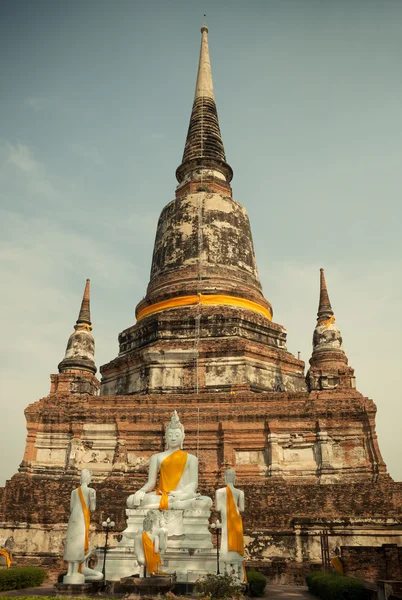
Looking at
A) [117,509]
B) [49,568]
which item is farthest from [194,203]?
[49,568]

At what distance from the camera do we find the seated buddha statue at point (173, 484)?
11094 mm

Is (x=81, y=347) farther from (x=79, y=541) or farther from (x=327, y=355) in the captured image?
(x=79, y=541)

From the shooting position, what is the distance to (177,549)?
10273 mm

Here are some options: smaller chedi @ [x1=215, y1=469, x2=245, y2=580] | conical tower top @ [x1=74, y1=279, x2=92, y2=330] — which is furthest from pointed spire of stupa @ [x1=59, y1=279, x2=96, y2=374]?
smaller chedi @ [x1=215, y1=469, x2=245, y2=580]

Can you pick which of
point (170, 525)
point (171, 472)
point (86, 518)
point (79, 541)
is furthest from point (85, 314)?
point (79, 541)

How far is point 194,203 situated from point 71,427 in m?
A: 11.0

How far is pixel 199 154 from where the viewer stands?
26.7m

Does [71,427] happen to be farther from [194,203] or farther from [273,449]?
[194,203]

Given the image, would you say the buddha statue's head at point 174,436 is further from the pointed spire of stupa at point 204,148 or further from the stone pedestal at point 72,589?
the pointed spire of stupa at point 204,148

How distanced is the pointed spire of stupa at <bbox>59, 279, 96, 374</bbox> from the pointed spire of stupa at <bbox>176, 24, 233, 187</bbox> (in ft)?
25.5

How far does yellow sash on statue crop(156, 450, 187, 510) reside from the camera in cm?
1156

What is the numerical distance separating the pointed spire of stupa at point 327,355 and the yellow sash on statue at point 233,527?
28.1 ft

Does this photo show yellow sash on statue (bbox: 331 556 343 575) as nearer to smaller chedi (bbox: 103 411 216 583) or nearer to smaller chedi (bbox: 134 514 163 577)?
smaller chedi (bbox: 103 411 216 583)

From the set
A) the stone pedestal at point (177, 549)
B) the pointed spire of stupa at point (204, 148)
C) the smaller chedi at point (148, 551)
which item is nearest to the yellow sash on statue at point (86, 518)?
the stone pedestal at point (177, 549)
